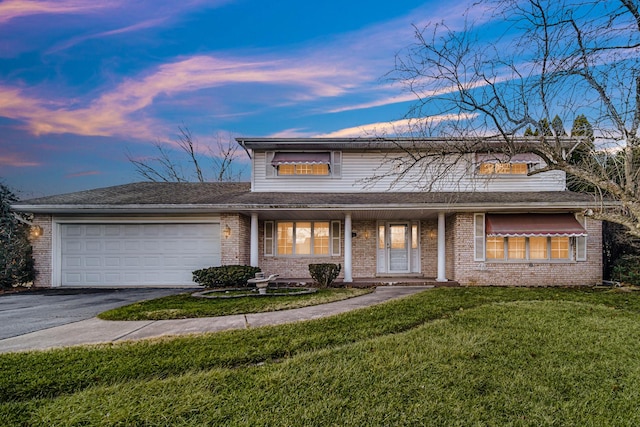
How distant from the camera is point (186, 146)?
26891 mm

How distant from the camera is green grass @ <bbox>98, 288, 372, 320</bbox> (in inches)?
278

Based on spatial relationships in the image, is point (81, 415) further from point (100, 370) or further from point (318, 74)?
point (318, 74)

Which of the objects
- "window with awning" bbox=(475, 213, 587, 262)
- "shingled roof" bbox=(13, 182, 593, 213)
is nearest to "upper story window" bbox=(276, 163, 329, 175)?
"shingled roof" bbox=(13, 182, 593, 213)

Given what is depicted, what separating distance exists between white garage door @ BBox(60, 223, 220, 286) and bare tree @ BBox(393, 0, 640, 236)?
8.81 metres

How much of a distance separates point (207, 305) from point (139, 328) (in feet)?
6.95

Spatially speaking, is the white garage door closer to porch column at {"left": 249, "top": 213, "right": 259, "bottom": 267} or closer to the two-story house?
the two-story house

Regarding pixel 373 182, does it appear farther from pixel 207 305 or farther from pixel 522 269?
pixel 207 305

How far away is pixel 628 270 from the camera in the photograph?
11.3m

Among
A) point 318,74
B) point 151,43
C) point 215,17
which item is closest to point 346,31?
point 318,74

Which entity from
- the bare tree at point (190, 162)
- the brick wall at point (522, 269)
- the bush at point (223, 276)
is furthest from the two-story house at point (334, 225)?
the bare tree at point (190, 162)

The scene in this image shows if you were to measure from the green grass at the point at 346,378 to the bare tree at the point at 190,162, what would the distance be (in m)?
23.7

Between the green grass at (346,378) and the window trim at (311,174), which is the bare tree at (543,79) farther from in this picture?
the window trim at (311,174)

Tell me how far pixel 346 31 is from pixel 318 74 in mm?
2342

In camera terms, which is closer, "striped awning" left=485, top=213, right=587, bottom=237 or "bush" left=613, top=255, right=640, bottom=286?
"striped awning" left=485, top=213, right=587, bottom=237
